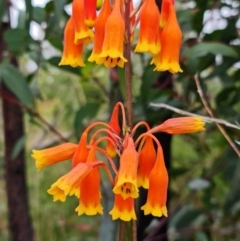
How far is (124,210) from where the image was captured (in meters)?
0.88

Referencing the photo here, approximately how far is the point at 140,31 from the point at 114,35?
0.05 meters

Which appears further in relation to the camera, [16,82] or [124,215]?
[16,82]

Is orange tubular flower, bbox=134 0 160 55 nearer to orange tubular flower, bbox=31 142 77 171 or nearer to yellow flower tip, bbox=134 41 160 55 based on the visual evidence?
yellow flower tip, bbox=134 41 160 55

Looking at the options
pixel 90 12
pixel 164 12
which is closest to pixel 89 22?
pixel 90 12

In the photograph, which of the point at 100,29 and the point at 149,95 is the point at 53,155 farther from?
the point at 149,95

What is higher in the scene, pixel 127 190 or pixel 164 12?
pixel 164 12

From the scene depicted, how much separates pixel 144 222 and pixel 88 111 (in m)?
0.35

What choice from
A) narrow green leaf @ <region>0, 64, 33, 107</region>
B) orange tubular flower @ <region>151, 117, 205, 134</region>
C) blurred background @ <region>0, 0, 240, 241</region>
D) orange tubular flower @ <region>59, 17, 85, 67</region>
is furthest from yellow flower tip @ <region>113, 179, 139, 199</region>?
narrow green leaf @ <region>0, 64, 33, 107</region>

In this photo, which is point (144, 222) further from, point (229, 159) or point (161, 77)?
point (161, 77)

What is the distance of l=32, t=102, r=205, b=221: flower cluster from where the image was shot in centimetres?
84

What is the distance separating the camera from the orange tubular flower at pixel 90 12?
36.4 inches

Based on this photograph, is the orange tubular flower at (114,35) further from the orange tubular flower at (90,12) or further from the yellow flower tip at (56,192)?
the yellow flower tip at (56,192)

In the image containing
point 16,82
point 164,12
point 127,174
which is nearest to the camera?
point 127,174

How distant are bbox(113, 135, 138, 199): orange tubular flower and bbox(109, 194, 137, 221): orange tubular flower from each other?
0.11ft
